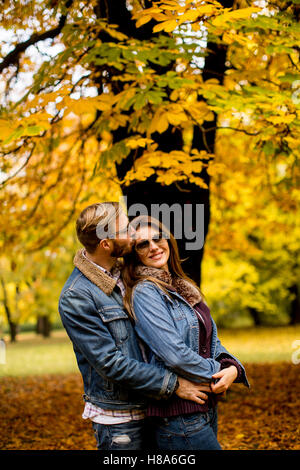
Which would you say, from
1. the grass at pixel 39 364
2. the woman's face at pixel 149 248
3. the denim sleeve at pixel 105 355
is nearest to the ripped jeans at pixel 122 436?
the denim sleeve at pixel 105 355

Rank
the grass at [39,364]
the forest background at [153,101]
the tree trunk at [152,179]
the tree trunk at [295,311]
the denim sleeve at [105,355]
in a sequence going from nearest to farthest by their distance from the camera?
the denim sleeve at [105,355] < the forest background at [153,101] < the tree trunk at [152,179] < the grass at [39,364] < the tree trunk at [295,311]

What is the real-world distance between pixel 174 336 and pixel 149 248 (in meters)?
0.57

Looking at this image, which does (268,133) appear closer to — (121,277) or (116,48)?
(116,48)

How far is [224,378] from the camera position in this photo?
2348 millimetres

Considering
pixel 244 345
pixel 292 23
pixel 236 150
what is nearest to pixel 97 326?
pixel 292 23

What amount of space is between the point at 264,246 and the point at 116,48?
54.0ft

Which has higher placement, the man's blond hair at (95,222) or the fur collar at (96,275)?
the man's blond hair at (95,222)

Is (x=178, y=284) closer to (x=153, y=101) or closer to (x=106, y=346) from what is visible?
(x=106, y=346)

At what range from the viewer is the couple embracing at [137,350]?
7.31 ft

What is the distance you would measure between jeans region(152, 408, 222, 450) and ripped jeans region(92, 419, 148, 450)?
10 cm

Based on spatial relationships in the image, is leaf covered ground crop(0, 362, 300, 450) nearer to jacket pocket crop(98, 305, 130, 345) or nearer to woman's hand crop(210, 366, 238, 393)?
woman's hand crop(210, 366, 238, 393)

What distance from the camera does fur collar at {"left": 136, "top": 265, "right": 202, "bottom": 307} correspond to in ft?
8.18

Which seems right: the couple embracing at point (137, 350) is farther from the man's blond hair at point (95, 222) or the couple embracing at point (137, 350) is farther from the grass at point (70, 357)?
the grass at point (70, 357)

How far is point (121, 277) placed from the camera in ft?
8.50
